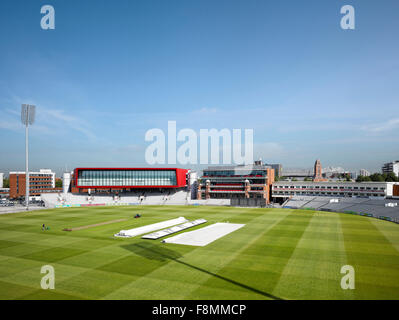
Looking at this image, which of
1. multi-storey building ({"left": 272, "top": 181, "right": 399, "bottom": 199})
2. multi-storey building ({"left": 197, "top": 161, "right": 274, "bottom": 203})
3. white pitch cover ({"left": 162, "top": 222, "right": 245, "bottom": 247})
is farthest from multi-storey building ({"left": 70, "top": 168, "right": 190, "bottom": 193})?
white pitch cover ({"left": 162, "top": 222, "right": 245, "bottom": 247})

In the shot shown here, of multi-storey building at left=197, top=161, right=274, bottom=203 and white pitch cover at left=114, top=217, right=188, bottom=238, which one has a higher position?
multi-storey building at left=197, top=161, right=274, bottom=203

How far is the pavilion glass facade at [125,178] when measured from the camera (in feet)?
288

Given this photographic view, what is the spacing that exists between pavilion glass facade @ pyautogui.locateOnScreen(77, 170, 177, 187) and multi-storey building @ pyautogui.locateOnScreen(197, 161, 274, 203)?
1239cm

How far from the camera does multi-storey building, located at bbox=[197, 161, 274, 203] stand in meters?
89.9

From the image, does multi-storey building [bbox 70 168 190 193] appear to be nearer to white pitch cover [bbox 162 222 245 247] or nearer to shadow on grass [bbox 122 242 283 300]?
white pitch cover [bbox 162 222 245 247]

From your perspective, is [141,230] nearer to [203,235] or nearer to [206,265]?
[203,235]

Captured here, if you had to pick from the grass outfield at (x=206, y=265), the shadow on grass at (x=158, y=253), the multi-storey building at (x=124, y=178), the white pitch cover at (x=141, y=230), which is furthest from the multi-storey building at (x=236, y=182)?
the shadow on grass at (x=158, y=253)

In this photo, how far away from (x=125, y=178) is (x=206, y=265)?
69.0 m

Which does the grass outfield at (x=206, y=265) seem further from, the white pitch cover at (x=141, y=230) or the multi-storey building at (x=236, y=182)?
the multi-storey building at (x=236, y=182)

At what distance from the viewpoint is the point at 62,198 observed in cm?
8438

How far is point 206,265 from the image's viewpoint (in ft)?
79.9
